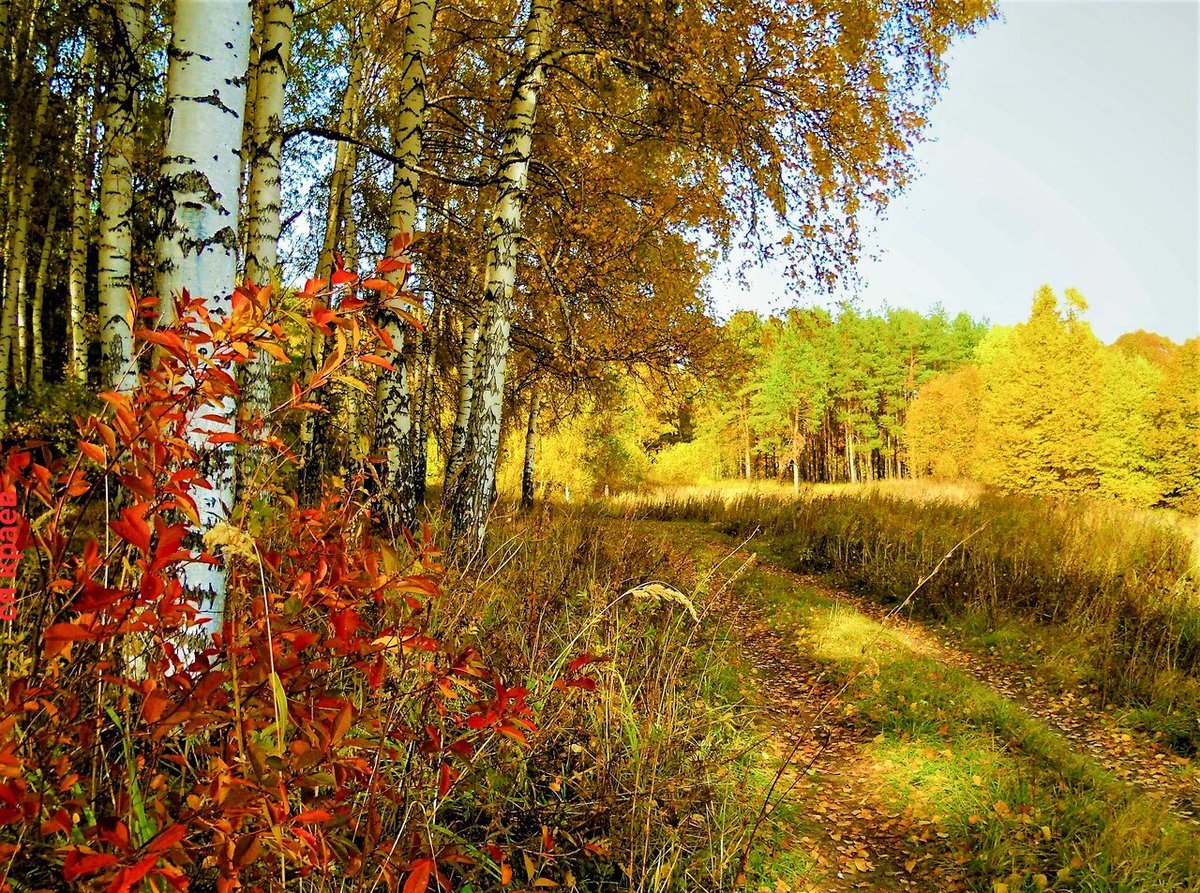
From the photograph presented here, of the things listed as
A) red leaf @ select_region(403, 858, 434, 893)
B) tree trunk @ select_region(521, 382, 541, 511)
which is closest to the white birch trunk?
red leaf @ select_region(403, 858, 434, 893)

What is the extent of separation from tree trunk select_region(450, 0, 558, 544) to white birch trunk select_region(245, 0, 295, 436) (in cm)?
177

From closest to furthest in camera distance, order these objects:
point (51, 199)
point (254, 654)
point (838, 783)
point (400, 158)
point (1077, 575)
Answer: point (254, 654) → point (838, 783) → point (400, 158) → point (1077, 575) → point (51, 199)

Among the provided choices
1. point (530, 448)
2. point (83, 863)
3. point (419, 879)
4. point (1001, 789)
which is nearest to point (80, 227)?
point (530, 448)

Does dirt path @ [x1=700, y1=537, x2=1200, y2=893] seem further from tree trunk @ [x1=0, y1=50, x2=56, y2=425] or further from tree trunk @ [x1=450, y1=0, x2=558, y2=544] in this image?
tree trunk @ [x1=0, y1=50, x2=56, y2=425]

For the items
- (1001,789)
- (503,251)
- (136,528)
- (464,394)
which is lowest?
(1001,789)

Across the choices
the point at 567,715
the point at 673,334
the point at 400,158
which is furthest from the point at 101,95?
the point at 567,715

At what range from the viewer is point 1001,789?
3129 millimetres

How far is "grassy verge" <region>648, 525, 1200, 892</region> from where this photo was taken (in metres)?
2.62

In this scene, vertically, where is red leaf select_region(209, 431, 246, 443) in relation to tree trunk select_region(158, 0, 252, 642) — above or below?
below

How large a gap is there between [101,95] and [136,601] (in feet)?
33.7

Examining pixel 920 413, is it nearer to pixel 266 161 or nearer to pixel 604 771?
pixel 266 161

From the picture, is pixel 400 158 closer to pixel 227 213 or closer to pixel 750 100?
pixel 227 213

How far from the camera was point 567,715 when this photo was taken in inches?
97.9

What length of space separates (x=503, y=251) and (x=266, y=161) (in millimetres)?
2010
